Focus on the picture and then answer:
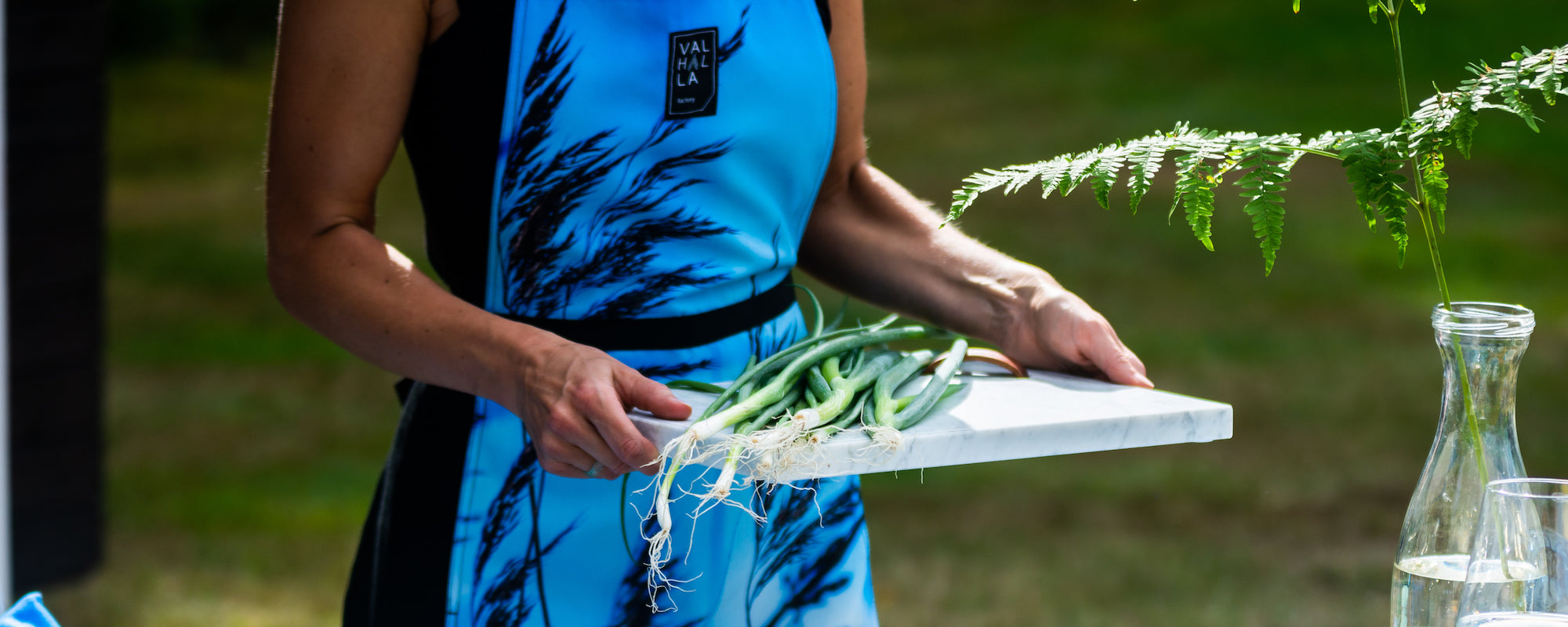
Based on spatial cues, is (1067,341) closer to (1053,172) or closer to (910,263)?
(910,263)

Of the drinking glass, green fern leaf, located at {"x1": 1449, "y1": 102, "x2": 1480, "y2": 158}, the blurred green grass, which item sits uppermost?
green fern leaf, located at {"x1": 1449, "y1": 102, "x2": 1480, "y2": 158}

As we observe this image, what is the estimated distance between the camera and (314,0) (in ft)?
4.35

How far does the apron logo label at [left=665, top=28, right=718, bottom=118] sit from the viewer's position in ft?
4.65

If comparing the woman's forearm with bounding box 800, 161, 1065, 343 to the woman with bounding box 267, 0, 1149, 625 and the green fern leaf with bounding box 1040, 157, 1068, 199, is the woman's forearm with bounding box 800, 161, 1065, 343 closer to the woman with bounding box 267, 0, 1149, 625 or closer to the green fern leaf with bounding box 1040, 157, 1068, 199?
the woman with bounding box 267, 0, 1149, 625

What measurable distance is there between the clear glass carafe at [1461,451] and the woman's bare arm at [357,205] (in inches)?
26.7

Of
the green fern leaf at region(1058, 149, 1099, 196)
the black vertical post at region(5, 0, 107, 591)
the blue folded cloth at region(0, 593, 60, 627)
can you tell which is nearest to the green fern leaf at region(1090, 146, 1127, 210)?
the green fern leaf at region(1058, 149, 1099, 196)

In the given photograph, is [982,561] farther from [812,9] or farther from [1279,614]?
[812,9]

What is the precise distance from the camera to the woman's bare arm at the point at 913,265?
149 centimetres

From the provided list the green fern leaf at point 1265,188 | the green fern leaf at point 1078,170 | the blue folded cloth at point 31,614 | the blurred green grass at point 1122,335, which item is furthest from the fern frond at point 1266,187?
the blue folded cloth at point 31,614

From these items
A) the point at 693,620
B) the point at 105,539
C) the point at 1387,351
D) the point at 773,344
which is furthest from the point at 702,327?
the point at 1387,351

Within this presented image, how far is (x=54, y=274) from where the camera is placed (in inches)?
184

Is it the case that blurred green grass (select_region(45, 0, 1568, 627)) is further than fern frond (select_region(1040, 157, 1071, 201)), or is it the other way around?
blurred green grass (select_region(45, 0, 1568, 627))

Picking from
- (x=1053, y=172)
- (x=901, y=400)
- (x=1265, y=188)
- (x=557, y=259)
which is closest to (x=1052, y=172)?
(x=1053, y=172)

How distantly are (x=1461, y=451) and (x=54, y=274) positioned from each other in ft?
14.7
